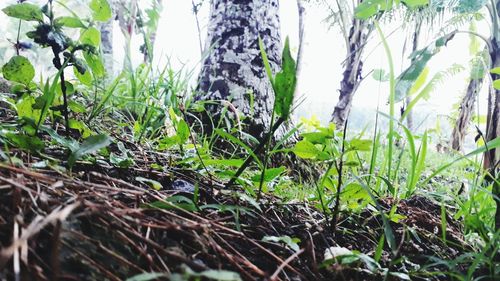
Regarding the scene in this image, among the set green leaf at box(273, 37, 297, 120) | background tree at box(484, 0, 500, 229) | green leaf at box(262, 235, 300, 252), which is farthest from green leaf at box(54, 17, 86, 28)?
background tree at box(484, 0, 500, 229)

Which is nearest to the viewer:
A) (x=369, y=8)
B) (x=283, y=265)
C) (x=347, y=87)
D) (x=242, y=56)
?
(x=283, y=265)

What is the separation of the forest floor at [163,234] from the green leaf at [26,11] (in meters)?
0.28

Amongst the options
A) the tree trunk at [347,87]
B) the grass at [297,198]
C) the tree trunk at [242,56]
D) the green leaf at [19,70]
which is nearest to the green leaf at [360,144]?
the grass at [297,198]

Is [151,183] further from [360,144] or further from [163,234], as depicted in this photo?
[360,144]

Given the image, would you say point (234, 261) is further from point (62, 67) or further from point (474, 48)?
point (474, 48)

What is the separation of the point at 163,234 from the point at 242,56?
122 centimetres

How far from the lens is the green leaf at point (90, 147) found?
519 millimetres

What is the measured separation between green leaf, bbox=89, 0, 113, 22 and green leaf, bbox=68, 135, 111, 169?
15.5 inches

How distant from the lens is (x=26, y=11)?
2.04 feet

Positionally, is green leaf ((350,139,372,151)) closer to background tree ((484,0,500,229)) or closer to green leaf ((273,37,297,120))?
green leaf ((273,37,297,120))

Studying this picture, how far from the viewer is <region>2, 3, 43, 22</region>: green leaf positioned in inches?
24.2

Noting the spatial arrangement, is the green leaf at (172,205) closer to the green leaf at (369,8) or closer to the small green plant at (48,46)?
the small green plant at (48,46)

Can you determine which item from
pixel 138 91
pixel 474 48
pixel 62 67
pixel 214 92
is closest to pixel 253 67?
pixel 214 92

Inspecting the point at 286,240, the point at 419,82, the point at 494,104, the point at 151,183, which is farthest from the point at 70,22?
the point at 494,104
